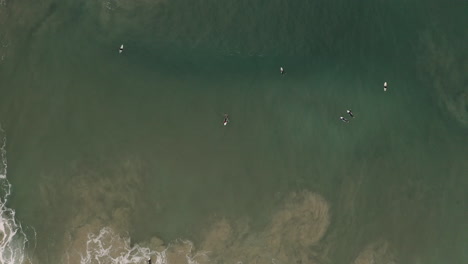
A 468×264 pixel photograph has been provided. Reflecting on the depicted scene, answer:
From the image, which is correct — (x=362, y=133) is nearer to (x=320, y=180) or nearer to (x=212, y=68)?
(x=320, y=180)

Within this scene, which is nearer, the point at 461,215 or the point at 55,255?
the point at 55,255

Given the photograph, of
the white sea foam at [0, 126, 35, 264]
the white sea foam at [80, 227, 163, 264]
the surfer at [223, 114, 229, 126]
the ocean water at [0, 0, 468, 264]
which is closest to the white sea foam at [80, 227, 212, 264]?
the white sea foam at [80, 227, 163, 264]

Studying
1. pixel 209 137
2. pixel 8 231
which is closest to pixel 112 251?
pixel 8 231

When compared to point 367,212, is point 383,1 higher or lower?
higher

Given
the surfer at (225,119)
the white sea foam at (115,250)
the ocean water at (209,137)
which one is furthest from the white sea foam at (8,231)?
the surfer at (225,119)

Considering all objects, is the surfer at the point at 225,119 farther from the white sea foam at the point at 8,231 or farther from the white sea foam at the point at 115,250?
the white sea foam at the point at 8,231

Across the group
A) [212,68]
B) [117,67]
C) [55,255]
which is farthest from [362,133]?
[55,255]

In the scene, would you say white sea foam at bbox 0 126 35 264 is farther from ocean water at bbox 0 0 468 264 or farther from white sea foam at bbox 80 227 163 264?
white sea foam at bbox 80 227 163 264
